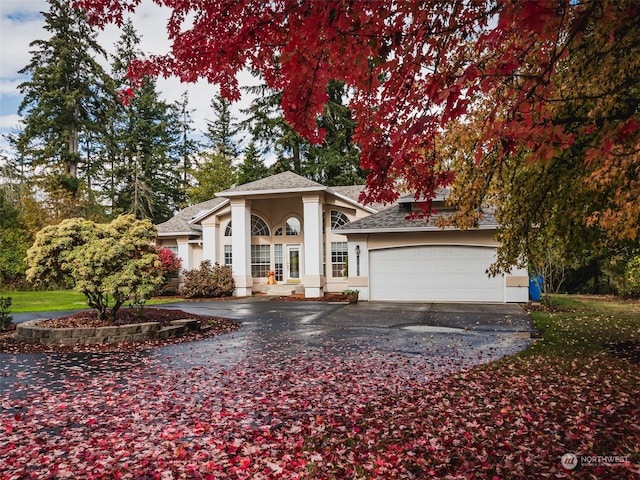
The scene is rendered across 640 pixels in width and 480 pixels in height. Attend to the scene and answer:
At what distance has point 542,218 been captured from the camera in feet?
20.7

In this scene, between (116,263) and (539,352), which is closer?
(539,352)

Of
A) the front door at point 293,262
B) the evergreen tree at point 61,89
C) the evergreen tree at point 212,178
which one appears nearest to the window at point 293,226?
the front door at point 293,262

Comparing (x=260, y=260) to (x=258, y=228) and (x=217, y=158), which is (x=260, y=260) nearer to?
(x=258, y=228)

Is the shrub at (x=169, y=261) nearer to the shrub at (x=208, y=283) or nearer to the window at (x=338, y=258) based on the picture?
the shrub at (x=208, y=283)

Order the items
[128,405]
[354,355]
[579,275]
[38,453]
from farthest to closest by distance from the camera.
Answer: [579,275]
[354,355]
[128,405]
[38,453]

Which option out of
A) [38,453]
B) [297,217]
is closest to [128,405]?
[38,453]

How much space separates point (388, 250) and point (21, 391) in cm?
1364

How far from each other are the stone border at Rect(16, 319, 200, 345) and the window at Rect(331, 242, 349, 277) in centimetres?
1220

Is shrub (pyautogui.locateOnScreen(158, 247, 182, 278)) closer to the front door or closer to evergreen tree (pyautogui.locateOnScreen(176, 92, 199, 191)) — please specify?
the front door

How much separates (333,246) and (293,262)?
2.50 metres

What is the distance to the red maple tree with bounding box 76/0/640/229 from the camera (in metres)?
2.84

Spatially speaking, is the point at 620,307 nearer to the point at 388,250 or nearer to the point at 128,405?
the point at 388,250

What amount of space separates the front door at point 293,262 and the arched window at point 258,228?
4.95 ft

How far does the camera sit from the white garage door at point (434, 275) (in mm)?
16219
